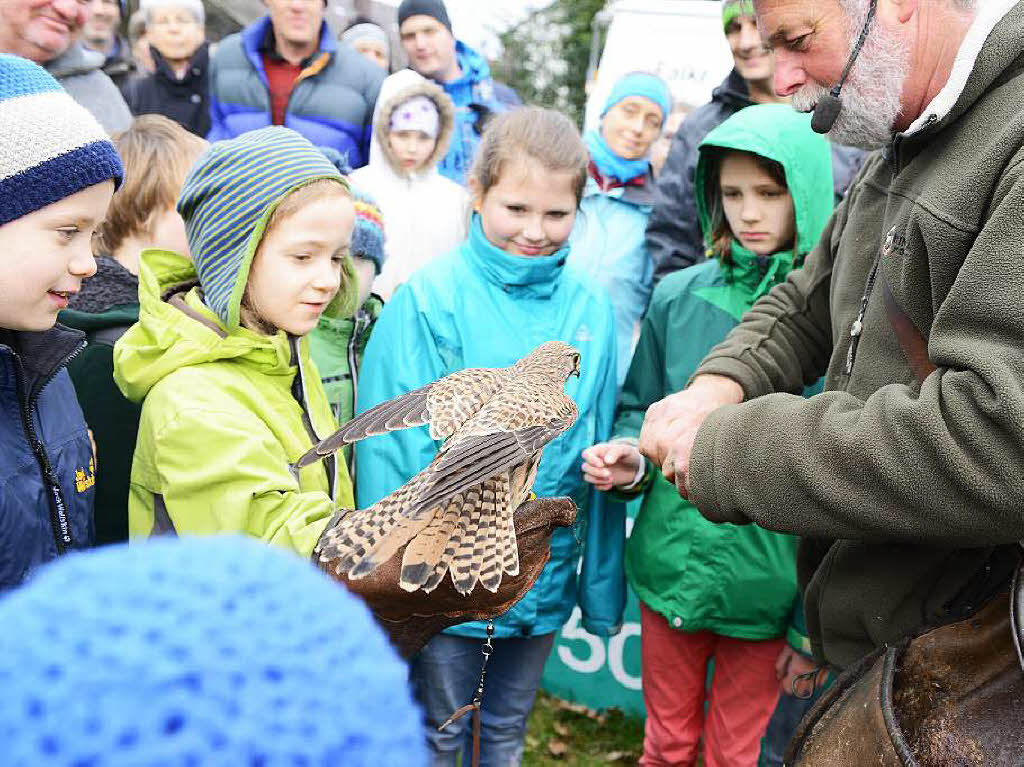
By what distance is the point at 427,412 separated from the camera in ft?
7.13

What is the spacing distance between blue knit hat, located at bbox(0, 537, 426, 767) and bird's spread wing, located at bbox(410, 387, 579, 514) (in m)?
1.10

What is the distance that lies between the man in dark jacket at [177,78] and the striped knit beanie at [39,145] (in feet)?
16.4

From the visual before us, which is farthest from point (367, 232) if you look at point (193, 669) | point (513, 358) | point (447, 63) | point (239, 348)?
point (447, 63)

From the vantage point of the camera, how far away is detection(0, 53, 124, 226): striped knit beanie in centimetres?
182

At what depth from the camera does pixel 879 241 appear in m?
2.20

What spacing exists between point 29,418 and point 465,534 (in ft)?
3.71

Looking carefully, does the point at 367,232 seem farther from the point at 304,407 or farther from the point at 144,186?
the point at 304,407

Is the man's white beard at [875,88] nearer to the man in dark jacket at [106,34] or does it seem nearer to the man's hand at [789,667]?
the man's hand at [789,667]

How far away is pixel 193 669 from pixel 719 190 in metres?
3.42

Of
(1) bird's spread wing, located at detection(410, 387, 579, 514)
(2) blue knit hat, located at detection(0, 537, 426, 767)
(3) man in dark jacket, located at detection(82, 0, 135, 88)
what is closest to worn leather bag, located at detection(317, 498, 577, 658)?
(1) bird's spread wing, located at detection(410, 387, 579, 514)

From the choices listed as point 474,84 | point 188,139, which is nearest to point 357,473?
point 188,139

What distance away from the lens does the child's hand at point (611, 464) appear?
2.87 metres

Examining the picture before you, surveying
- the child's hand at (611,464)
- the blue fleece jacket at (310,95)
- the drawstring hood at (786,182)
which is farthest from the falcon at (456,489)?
the blue fleece jacket at (310,95)

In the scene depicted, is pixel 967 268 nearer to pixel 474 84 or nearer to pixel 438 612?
pixel 438 612
